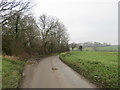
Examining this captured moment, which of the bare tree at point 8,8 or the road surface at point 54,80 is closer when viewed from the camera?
the road surface at point 54,80

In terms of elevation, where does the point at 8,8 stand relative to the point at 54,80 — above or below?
above

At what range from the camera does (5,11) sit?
20.2 metres

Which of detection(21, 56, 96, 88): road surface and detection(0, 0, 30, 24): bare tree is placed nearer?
detection(21, 56, 96, 88): road surface

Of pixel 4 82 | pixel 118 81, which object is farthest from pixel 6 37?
pixel 118 81

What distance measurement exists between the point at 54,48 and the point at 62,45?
32.0ft

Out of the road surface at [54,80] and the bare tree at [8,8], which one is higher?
the bare tree at [8,8]

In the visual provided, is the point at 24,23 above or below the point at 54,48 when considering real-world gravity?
above

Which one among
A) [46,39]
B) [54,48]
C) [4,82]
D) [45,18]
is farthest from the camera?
[54,48]

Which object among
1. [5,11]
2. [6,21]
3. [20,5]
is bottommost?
[6,21]

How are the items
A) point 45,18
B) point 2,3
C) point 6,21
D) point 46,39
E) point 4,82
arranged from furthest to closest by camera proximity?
point 45,18 → point 46,39 → point 6,21 → point 2,3 → point 4,82

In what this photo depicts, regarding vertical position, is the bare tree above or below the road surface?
above

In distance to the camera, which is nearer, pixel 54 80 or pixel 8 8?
pixel 54 80

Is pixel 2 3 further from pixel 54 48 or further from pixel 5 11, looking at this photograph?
pixel 54 48

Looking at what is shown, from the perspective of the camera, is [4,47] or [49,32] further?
[49,32]
